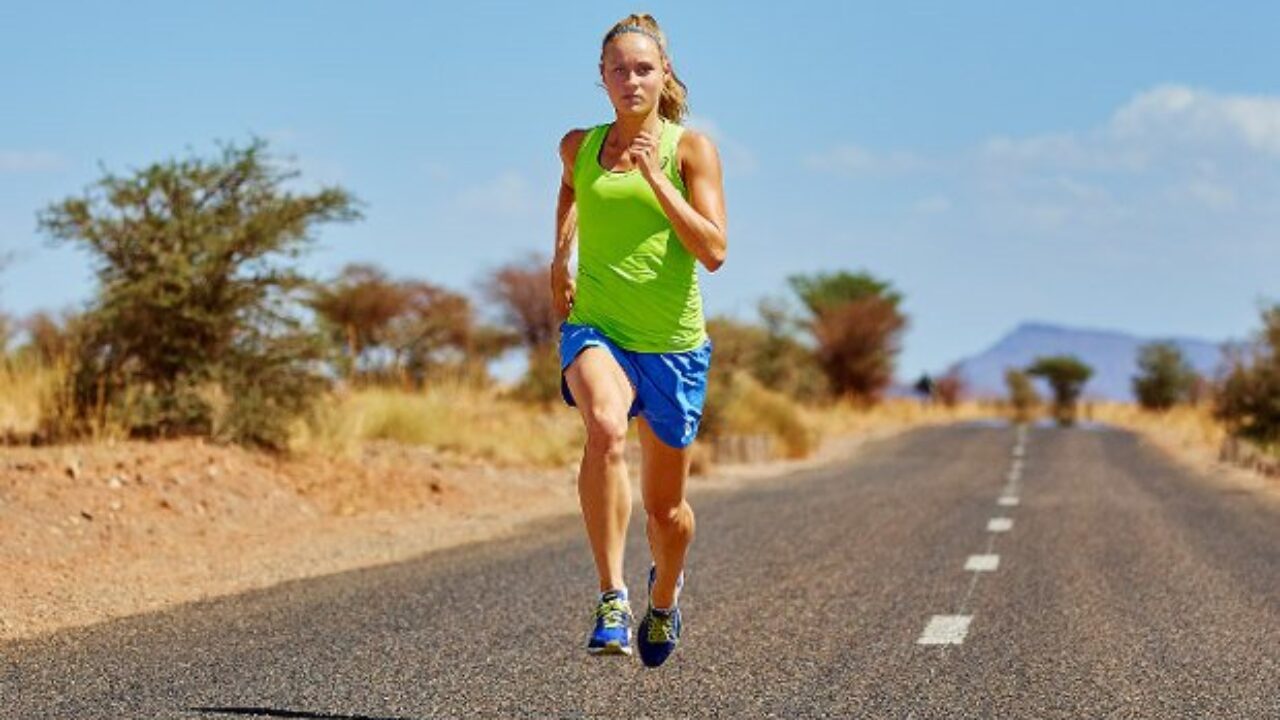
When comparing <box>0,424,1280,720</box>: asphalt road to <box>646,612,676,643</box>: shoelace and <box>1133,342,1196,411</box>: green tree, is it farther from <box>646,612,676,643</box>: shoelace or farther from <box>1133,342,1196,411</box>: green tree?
<box>1133,342,1196,411</box>: green tree

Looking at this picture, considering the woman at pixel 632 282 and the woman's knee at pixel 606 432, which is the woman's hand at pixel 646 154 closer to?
the woman at pixel 632 282

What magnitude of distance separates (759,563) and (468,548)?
258cm

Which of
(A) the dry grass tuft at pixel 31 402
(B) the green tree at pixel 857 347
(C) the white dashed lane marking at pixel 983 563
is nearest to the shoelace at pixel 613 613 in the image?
(C) the white dashed lane marking at pixel 983 563

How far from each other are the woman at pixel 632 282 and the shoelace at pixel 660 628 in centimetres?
40

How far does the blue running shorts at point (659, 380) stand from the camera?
5.71 meters

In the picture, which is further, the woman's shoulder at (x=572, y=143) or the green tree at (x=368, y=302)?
the green tree at (x=368, y=302)

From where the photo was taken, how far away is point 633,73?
5.57 metres

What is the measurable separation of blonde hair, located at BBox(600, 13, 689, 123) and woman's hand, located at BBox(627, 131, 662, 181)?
387mm

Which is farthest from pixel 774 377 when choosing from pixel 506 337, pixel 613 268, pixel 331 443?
pixel 613 268

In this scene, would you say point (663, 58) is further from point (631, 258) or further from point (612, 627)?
point (612, 627)

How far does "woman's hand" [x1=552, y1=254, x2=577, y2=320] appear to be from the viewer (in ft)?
19.2

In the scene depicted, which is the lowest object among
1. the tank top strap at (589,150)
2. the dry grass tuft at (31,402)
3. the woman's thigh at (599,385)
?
the woman's thigh at (599,385)


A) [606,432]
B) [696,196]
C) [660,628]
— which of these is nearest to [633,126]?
[696,196]

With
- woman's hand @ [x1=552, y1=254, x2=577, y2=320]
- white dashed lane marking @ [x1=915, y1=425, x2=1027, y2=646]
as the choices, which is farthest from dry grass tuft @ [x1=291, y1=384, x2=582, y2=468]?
woman's hand @ [x1=552, y1=254, x2=577, y2=320]
